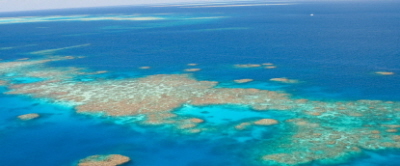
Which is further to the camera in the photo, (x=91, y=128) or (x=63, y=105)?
(x=63, y=105)

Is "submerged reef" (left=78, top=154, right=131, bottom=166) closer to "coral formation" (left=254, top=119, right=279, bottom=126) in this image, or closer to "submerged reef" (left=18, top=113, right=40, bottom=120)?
"coral formation" (left=254, top=119, right=279, bottom=126)

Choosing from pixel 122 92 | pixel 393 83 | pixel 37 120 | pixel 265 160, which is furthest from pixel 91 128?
pixel 393 83

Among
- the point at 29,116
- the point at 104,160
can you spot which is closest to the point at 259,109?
the point at 104,160

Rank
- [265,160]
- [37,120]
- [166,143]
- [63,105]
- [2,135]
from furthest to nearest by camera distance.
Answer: [63,105] → [37,120] → [2,135] → [166,143] → [265,160]

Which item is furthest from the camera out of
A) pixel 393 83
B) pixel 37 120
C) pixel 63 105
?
pixel 393 83

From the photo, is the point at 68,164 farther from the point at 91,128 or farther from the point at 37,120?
the point at 37,120
